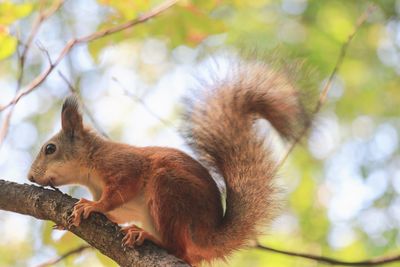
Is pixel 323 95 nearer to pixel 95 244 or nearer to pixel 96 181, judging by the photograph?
pixel 96 181

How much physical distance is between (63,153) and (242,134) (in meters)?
1.00

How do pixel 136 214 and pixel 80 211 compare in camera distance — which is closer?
pixel 80 211

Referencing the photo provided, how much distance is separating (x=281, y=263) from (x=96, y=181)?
6.88ft

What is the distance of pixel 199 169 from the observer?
9.72 ft

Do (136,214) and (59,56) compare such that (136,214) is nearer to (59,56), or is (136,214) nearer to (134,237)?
(134,237)

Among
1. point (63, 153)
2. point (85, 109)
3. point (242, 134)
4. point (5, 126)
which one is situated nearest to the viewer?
point (5, 126)

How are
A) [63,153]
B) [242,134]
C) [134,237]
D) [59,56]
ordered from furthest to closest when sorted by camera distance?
[63,153] < [242,134] < [59,56] < [134,237]

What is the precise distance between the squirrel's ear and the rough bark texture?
35.0 inches

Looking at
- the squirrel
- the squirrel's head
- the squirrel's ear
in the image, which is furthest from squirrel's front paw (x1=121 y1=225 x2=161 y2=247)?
the squirrel's ear

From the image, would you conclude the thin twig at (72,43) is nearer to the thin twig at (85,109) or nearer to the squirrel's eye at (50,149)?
the thin twig at (85,109)

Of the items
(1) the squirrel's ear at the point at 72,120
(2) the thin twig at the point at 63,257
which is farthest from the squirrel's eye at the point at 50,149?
(2) the thin twig at the point at 63,257

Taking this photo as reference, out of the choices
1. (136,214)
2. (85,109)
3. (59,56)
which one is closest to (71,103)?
(85,109)

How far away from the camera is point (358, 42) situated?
6.75 metres

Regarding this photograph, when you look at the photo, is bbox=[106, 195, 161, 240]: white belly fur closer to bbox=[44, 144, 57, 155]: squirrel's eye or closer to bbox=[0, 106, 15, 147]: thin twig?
bbox=[44, 144, 57, 155]: squirrel's eye
